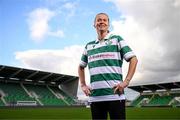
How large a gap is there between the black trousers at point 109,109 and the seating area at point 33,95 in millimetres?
41177

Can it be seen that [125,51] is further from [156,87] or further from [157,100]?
[156,87]

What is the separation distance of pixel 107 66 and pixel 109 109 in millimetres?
518

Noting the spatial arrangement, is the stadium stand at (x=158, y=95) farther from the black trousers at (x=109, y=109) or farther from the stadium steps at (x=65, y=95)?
the black trousers at (x=109, y=109)

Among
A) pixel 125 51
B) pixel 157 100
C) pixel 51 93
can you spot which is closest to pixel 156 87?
pixel 157 100

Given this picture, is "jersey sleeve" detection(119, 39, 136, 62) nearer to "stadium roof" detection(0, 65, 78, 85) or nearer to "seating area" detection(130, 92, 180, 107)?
"stadium roof" detection(0, 65, 78, 85)

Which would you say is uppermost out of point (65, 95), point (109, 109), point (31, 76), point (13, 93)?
point (31, 76)

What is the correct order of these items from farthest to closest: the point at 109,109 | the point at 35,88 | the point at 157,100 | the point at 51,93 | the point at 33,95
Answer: the point at 157,100
the point at 51,93
the point at 35,88
the point at 33,95
the point at 109,109

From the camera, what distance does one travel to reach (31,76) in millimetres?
53281

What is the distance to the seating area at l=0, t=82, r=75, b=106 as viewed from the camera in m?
45.8

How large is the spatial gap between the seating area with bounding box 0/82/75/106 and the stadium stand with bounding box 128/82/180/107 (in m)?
16.7

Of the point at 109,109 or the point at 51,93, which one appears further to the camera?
the point at 51,93

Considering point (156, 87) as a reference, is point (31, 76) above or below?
above

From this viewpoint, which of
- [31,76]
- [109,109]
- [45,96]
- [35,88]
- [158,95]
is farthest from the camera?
[158,95]

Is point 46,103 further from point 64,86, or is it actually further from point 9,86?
point 64,86
